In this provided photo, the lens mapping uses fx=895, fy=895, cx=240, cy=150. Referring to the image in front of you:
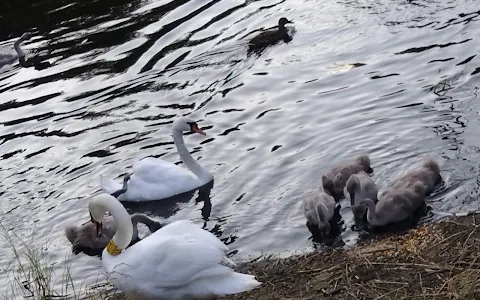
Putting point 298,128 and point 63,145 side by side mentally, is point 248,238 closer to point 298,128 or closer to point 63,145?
point 298,128

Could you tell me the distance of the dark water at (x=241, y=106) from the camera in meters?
9.16

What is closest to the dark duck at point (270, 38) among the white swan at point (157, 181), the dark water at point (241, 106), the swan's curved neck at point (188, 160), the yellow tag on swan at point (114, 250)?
the dark water at point (241, 106)

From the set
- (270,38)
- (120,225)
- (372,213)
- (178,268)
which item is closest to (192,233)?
(178,268)

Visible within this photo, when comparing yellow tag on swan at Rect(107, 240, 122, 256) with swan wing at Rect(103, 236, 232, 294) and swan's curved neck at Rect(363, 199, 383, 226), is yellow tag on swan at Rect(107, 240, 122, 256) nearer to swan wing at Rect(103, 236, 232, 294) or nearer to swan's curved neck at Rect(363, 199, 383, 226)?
swan wing at Rect(103, 236, 232, 294)

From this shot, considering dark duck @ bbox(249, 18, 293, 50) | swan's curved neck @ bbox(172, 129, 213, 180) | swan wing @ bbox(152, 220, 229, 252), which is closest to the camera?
swan wing @ bbox(152, 220, 229, 252)

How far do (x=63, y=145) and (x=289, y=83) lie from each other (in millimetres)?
3132

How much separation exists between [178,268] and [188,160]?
3.32 m

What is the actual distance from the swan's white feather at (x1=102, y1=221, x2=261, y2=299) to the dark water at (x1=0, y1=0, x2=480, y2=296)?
1091mm

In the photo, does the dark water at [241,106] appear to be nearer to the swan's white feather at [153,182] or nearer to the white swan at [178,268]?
the swan's white feather at [153,182]

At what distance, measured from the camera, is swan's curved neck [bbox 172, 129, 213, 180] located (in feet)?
32.4

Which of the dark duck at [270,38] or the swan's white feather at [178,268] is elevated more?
the swan's white feather at [178,268]

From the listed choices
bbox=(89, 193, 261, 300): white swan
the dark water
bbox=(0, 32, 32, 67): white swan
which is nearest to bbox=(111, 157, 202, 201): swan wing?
the dark water

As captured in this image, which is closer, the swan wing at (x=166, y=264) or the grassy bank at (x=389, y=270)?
the grassy bank at (x=389, y=270)

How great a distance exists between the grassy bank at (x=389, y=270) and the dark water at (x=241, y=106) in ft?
2.10
